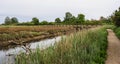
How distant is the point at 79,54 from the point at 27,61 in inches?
135

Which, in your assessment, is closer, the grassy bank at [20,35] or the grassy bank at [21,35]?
the grassy bank at [21,35]

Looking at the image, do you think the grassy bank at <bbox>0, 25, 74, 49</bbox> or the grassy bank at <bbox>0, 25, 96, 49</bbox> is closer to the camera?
the grassy bank at <bbox>0, 25, 96, 49</bbox>

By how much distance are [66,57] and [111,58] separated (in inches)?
174

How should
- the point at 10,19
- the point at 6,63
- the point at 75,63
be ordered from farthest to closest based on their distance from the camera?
the point at 10,19 → the point at 75,63 → the point at 6,63

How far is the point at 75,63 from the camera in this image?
835 centimetres

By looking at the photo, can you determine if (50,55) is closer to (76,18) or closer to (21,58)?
(21,58)

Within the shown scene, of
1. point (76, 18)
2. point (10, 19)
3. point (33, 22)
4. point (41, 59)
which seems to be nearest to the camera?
point (41, 59)

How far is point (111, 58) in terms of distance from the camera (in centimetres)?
1218

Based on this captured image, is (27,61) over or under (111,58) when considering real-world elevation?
over

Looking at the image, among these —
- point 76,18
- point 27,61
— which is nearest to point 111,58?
point 27,61

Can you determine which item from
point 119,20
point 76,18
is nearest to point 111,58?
point 119,20

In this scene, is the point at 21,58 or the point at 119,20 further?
the point at 119,20

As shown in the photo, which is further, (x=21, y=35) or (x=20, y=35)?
(x=21, y=35)

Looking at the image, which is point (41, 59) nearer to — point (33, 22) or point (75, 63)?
point (75, 63)
